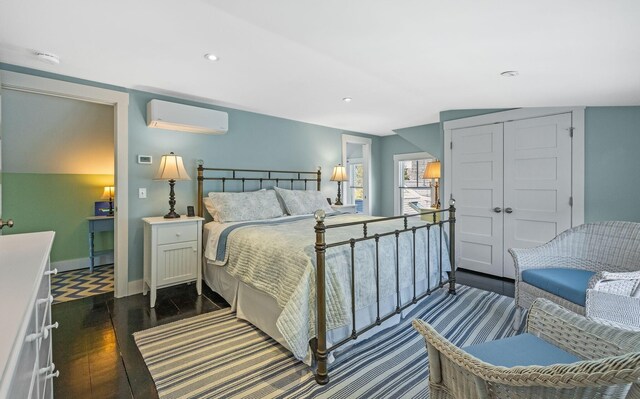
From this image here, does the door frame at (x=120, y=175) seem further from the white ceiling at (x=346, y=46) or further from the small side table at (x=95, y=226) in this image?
the small side table at (x=95, y=226)

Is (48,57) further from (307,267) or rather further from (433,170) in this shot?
(433,170)

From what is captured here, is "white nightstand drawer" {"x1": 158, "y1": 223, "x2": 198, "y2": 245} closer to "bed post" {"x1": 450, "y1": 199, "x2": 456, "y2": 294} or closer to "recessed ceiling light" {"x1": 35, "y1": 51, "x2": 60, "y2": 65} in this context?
"recessed ceiling light" {"x1": 35, "y1": 51, "x2": 60, "y2": 65}

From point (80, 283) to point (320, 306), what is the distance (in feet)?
11.3

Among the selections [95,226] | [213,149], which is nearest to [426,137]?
[213,149]

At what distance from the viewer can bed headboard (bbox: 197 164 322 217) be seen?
3.67 meters

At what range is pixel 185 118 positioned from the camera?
3.32 metres

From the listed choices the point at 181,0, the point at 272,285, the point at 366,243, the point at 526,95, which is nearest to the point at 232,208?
the point at 272,285

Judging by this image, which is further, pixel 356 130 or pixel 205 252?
pixel 356 130

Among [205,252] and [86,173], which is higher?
[86,173]

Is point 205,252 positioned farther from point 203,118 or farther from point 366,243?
point 366,243

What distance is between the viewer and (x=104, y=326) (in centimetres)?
253

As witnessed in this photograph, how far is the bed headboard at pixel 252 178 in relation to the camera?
3674 mm

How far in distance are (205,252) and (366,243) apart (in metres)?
1.91

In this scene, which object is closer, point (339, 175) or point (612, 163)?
point (612, 163)
